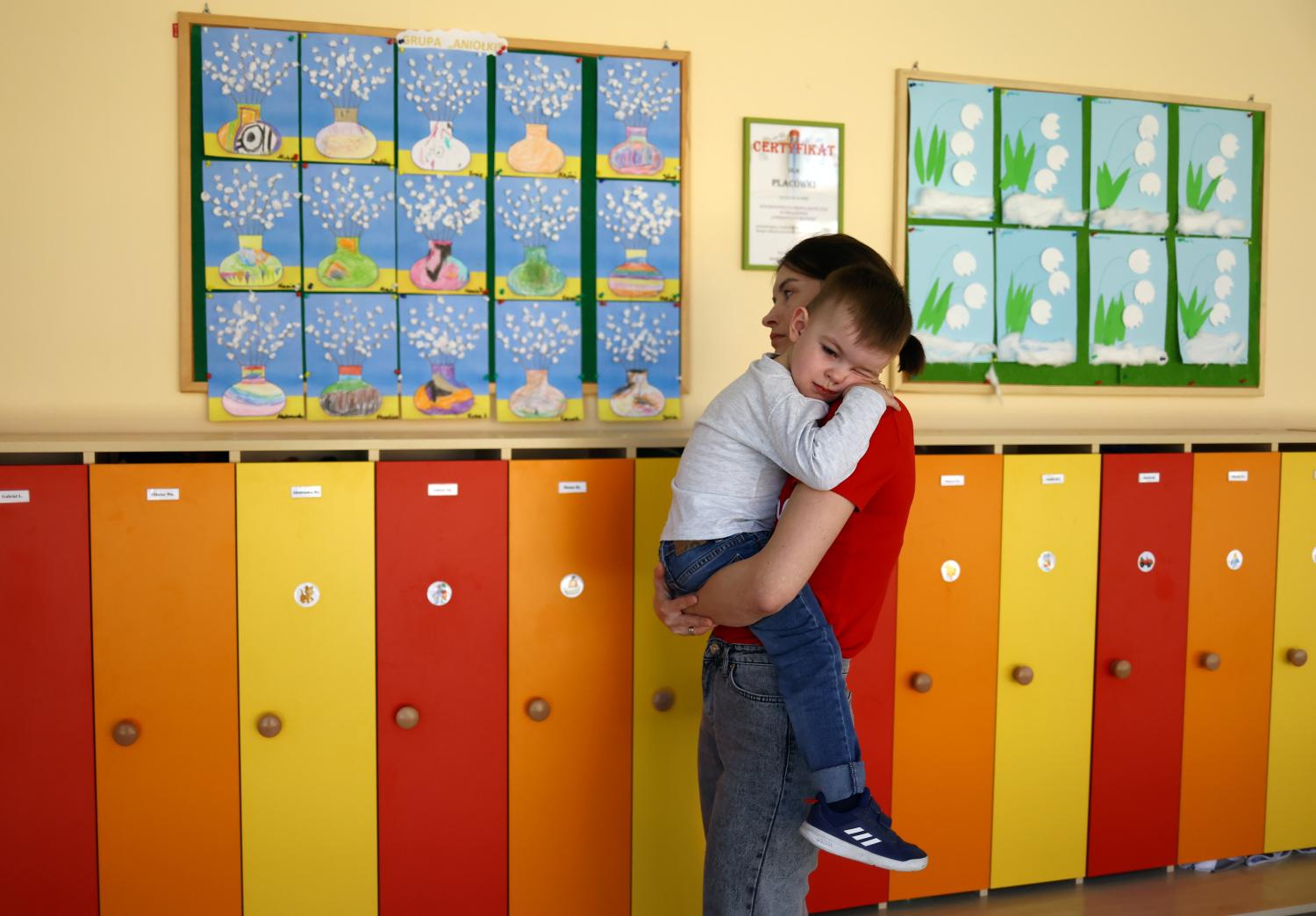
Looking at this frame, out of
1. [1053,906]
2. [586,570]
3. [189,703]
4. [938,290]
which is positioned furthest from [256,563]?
[1053,906]

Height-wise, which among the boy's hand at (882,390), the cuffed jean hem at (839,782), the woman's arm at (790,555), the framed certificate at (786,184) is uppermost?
the framed certificate at (786,184)

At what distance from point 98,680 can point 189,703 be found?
0.19 metres

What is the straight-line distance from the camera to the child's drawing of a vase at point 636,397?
8.93ft

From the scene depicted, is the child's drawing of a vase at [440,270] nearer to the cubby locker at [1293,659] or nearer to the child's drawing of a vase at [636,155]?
the child's drawing of a vase at [636,155]

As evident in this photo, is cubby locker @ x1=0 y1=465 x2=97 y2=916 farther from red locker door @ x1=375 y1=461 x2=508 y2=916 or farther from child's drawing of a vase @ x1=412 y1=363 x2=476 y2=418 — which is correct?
child's drawing of a vase @ x1=412 y1=363 x2=476 y2=418

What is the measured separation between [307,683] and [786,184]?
178 cm

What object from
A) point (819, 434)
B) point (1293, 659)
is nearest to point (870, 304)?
point (819, 434)

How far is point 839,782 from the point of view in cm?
159

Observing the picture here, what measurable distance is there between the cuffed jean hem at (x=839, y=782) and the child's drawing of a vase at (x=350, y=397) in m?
1.51

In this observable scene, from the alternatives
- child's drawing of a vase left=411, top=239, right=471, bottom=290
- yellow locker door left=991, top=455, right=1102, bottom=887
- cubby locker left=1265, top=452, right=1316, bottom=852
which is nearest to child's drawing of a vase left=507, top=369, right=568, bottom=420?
child's drawing of a vase left=411, top=239, right=471, bottom=290

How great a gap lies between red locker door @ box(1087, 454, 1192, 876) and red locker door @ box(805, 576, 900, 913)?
0.61 m

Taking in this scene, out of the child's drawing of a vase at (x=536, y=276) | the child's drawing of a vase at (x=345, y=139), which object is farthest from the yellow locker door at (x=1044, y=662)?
the child's drawing of a vase at (x=345, y=139)

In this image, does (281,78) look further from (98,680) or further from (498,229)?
(98,680)

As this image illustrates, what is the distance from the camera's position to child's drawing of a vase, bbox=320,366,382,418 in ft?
8.35
